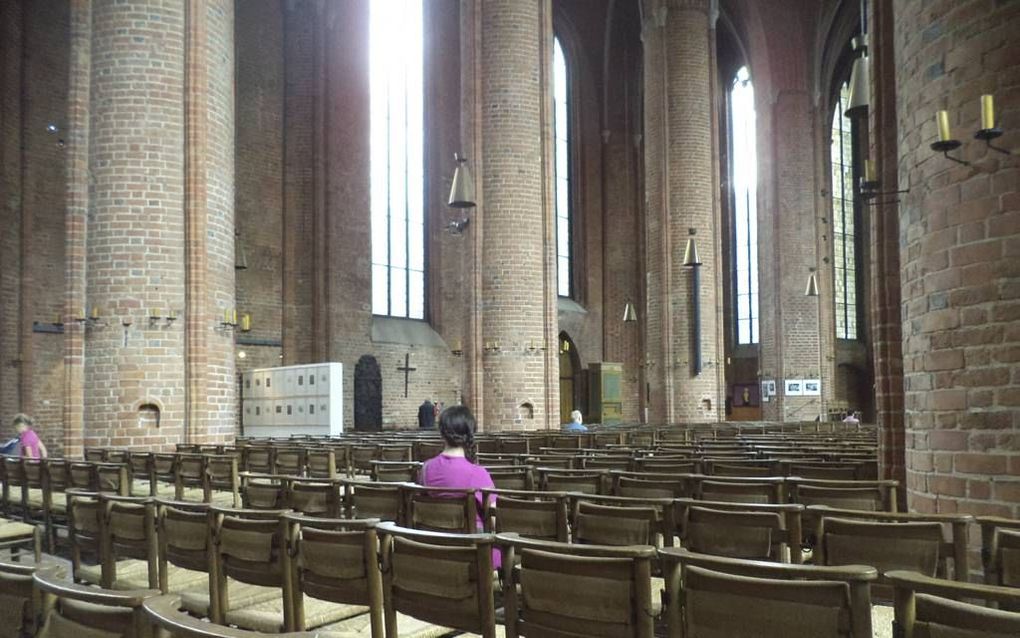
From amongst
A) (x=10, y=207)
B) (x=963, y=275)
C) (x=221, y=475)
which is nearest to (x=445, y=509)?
(x=963, y=275)

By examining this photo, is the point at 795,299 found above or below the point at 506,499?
above

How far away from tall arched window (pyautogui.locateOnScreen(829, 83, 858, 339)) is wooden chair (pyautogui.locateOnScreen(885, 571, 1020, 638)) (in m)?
33.9

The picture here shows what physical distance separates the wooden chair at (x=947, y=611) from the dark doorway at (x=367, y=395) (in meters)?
19.8

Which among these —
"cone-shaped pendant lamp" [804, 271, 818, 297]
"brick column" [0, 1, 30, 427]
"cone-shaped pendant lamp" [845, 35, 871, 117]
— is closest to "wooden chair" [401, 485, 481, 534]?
"cone-shaped pendant lamp" [845, 35, 871, 117]

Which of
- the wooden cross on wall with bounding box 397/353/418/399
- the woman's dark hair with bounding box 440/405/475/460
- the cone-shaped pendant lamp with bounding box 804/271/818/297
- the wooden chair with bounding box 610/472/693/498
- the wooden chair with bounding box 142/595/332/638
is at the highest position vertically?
the cone-shaped pendant lamp with bounding box 804/271/818/297

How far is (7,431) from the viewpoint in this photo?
16.3 meters

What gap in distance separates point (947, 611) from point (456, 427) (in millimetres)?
3033

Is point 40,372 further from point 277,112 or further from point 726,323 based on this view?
point 726,323

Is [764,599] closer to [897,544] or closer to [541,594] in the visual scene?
[541,594]

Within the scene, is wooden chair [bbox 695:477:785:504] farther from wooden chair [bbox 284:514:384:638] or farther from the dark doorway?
the dark doorway

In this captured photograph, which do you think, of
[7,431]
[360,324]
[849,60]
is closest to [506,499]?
[7,431]

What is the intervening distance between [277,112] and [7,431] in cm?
938

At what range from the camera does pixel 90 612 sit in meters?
2.22

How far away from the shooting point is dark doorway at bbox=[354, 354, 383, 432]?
21.7 m
